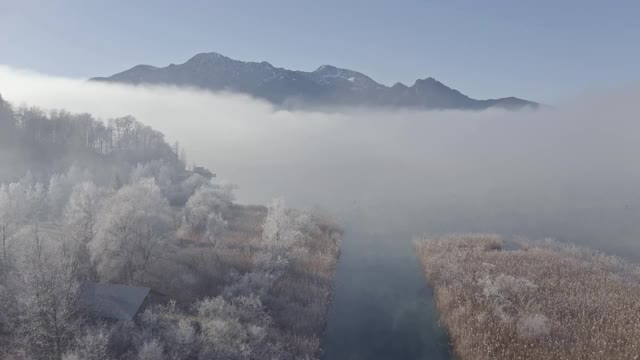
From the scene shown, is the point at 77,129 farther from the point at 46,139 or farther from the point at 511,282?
the point at 511,282

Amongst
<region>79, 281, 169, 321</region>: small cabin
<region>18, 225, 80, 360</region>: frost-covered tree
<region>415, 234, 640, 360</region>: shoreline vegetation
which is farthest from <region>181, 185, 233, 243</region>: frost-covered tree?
<region>18, 225, 80, 360</region>: frost-covered tree

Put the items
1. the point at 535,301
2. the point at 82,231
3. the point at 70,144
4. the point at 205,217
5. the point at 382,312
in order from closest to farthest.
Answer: the point at 535,301 < the point at 382,312 < the point at 82,231 < the point at 205,217 < the point at 70,144

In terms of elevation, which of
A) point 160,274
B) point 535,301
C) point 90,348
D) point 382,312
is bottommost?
point 382,312

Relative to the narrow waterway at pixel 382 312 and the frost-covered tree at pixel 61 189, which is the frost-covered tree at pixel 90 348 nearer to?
the narrow waterway at pixel 382 312

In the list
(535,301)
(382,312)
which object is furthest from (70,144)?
(535,301)

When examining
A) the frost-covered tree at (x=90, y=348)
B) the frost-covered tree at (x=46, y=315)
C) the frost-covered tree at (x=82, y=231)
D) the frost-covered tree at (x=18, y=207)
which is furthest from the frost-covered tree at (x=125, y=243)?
the frost-covered tree at (x=90, y=348)

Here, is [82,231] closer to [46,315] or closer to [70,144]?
[46,315]
